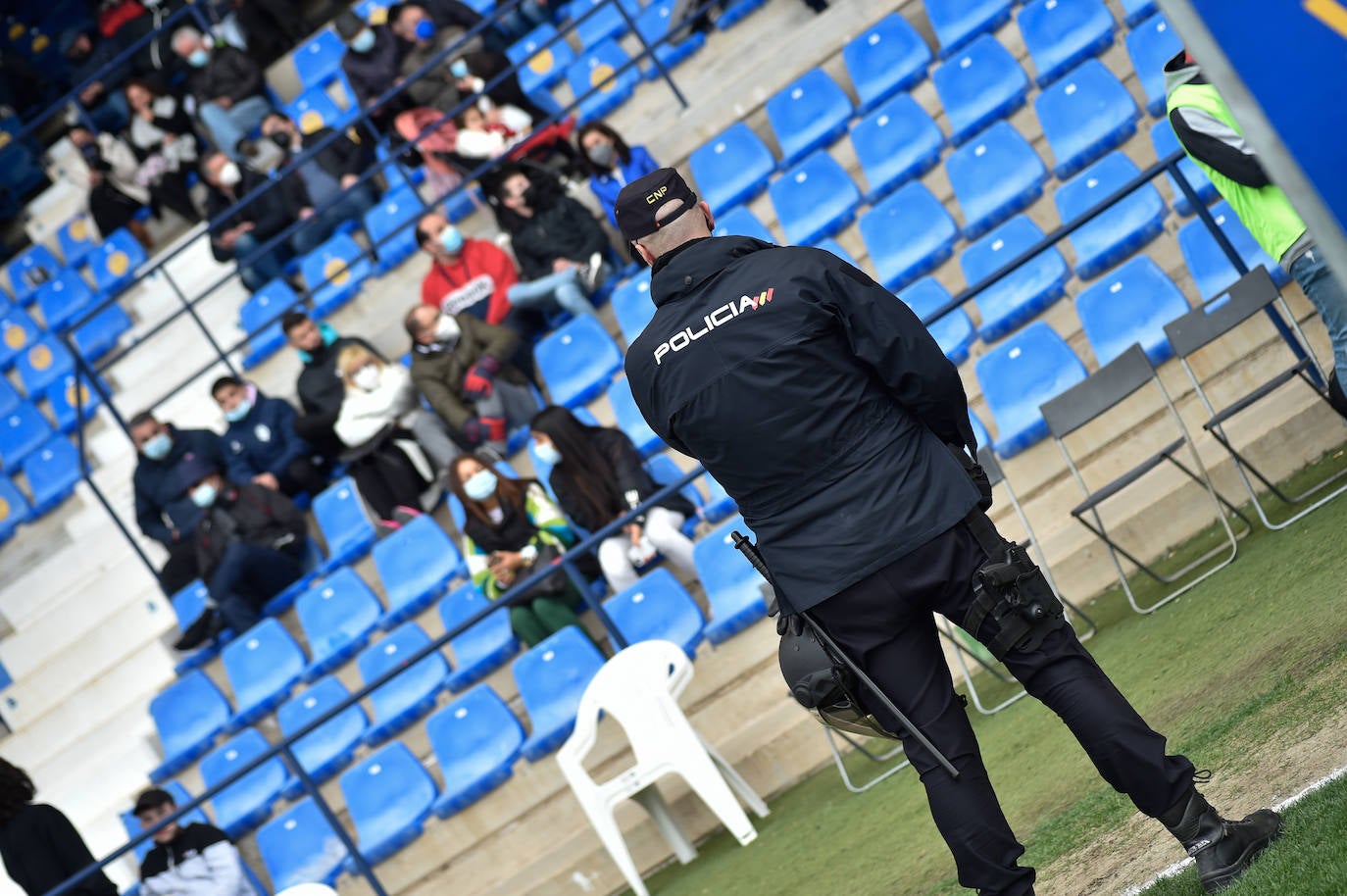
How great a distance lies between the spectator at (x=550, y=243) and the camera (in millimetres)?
9102

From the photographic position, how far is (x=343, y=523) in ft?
30.4

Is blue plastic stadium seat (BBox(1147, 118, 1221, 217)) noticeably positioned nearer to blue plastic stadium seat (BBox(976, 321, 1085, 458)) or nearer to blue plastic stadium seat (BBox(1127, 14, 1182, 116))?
blue plastic stadium seat (BBox(1127, 14, 1182, 116))

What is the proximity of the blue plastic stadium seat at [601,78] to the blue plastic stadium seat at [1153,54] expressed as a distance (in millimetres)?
3521

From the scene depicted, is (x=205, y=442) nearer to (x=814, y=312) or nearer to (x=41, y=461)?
(x=41, y=461)

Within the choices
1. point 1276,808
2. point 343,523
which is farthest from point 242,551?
point 1276,808

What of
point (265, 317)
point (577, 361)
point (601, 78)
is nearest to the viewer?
point (577, 361)

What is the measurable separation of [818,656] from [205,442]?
741 cm

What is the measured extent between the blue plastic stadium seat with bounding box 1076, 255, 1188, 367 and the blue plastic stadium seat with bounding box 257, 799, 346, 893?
436cm

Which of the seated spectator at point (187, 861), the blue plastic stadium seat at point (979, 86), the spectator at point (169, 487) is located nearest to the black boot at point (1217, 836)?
the seated spectator at point (187, 861)

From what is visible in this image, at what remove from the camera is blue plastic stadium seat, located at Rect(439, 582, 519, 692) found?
25.3 ft

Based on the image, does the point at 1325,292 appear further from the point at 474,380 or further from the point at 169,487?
the point at 169,487

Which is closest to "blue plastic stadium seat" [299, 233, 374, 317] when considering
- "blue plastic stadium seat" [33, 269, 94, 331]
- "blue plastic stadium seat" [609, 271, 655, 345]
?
"blue plastic stadium seat" [609, 271, 655, 345]

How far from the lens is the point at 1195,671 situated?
15.9 feet

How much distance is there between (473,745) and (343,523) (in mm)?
2447
